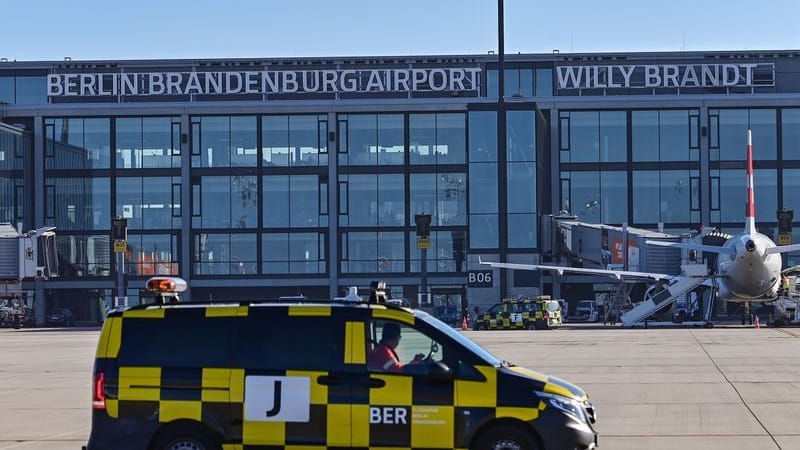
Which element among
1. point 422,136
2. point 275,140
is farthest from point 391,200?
point 275,140

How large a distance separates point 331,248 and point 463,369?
208ft

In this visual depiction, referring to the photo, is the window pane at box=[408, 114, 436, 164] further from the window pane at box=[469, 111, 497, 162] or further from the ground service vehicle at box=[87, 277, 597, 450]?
the ground service vehicle at box=[87, 277, 597, 450]

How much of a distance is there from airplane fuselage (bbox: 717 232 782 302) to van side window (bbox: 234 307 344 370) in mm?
40311

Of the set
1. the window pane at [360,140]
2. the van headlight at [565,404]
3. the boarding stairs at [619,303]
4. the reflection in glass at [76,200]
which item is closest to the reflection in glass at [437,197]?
the window pane at [360,140]

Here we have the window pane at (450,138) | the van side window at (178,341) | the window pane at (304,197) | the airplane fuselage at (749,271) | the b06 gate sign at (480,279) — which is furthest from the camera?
the window pane at (304,197)

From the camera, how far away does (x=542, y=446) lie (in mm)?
11836

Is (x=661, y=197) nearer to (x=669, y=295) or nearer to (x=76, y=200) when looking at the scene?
(x=669, y=295)

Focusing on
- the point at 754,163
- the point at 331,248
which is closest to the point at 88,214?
the point at 331,248

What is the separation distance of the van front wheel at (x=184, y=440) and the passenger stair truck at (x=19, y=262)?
5563cm

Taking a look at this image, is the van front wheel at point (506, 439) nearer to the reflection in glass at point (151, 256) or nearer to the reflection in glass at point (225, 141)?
the reflection in glass at point (225, 141)

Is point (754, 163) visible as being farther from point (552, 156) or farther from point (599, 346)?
point (599, 346)

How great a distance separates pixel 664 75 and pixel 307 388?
223 feet

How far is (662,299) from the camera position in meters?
57.5

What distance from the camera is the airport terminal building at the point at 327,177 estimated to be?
75000 millimetres
